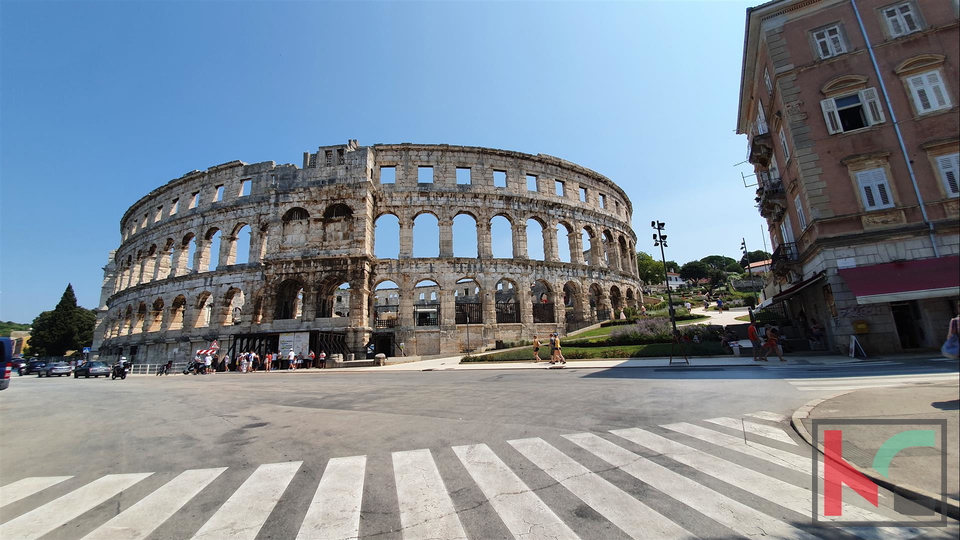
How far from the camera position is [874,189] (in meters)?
14.0

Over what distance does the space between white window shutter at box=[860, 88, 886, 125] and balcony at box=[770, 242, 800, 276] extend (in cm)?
603

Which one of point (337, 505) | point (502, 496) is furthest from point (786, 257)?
→ point (337, 505)

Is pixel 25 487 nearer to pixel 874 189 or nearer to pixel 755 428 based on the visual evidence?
pixel 755 428

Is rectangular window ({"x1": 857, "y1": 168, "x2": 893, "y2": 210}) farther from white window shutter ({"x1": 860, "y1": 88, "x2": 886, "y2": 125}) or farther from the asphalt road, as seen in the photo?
the asphalt road

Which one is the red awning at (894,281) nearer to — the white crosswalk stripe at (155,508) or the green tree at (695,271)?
the white crosswalk stripe at (155,508)

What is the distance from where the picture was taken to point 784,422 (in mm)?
5941

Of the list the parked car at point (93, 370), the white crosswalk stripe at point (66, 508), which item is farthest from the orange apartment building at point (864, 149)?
the parked car at point (93, 370)

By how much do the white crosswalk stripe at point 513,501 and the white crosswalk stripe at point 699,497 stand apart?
129cm

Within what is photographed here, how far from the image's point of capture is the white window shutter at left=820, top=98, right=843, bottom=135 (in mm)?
14609

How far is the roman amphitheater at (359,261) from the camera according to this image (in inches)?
1093

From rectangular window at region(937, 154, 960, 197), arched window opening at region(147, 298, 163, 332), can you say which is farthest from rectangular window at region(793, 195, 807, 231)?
arched window opening at region(147, 298, 163, 332)

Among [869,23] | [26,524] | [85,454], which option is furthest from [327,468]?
[869,23]

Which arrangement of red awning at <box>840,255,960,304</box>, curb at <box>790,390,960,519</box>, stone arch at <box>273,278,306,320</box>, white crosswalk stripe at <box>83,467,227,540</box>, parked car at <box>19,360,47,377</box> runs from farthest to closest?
parked car at <box>19,360,47,377</box>, stone arch at <box>273,278,306,320</box>, red awning at <box>840,255,960,304</box>, white crosswalk stripe at <box>83,467,227,540</box>, curb at <box>790,390,960,519</box>

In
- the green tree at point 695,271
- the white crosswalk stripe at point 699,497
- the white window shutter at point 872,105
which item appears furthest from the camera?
the green tree at point 695,271
